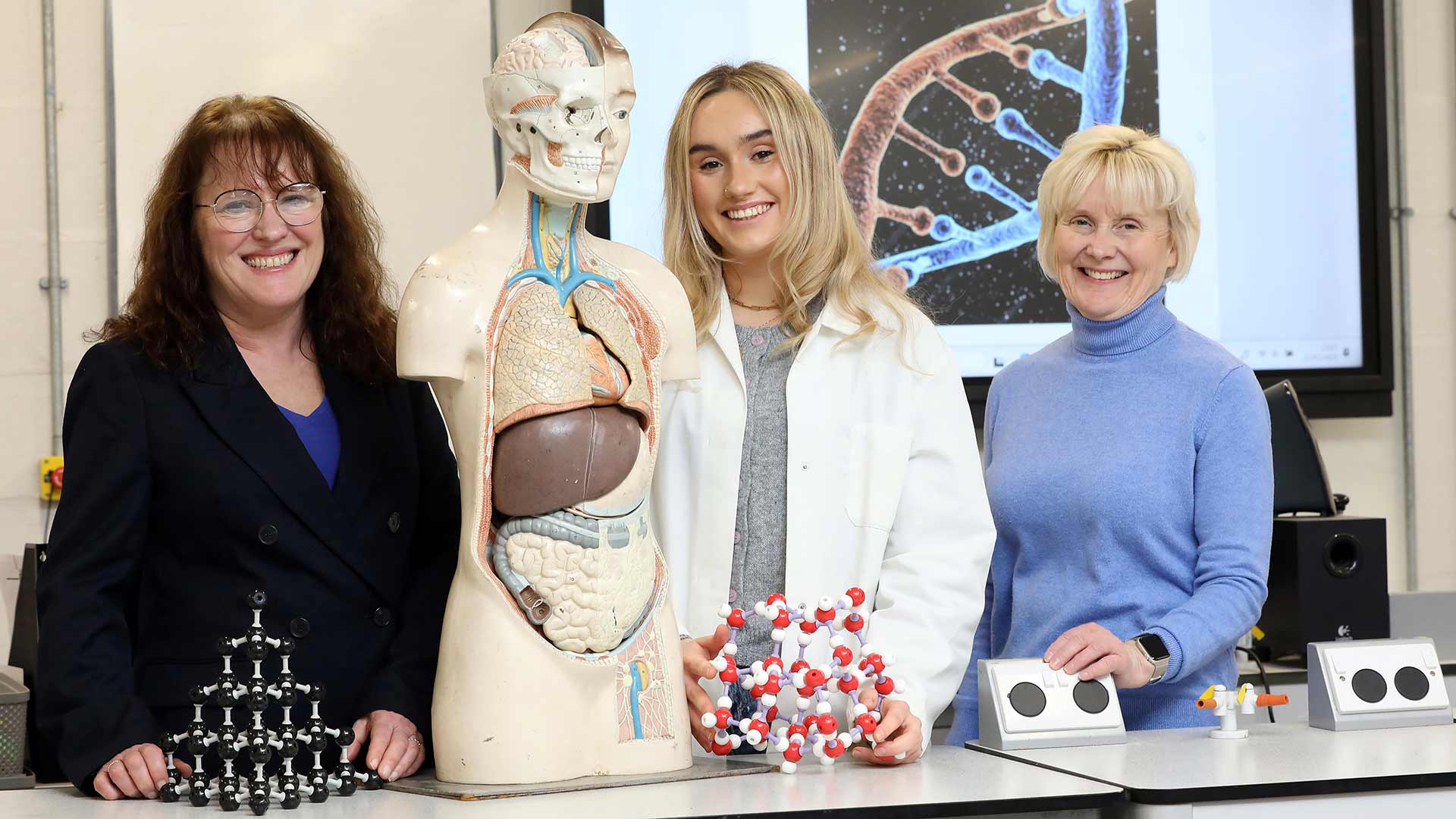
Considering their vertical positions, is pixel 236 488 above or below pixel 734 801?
above

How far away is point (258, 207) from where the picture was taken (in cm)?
152

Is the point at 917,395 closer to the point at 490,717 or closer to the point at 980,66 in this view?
the point at 490,717

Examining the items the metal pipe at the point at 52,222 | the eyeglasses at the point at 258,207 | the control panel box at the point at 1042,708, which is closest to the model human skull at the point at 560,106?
the eyeglasses at the point at 258,207

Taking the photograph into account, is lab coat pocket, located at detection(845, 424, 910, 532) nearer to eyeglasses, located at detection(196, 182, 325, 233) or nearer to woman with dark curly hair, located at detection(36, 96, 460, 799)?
woman with dark curly hair, located at detection(36, 96, 460, 799)

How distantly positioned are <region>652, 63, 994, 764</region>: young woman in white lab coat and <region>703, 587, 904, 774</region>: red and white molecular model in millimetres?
119

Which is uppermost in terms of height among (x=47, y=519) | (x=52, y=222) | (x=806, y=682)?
(x=52, y=222)

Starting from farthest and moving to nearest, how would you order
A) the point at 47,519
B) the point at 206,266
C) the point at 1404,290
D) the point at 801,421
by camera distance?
1. the point at 1404,290
2. the point at 47,519
3. the point at 801,421
4. the point at 206,266

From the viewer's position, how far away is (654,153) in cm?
295

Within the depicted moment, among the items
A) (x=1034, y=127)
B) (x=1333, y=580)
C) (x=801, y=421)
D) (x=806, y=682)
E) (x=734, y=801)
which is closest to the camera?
(x=734, y=801)

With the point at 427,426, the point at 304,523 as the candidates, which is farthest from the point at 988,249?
the point at 304,523

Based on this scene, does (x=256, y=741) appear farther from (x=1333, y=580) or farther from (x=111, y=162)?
(x=1333, y=580)

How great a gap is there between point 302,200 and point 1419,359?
275cm

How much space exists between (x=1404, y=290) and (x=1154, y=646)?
1993 millimetres

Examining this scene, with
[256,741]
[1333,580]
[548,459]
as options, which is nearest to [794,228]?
[548,459]
